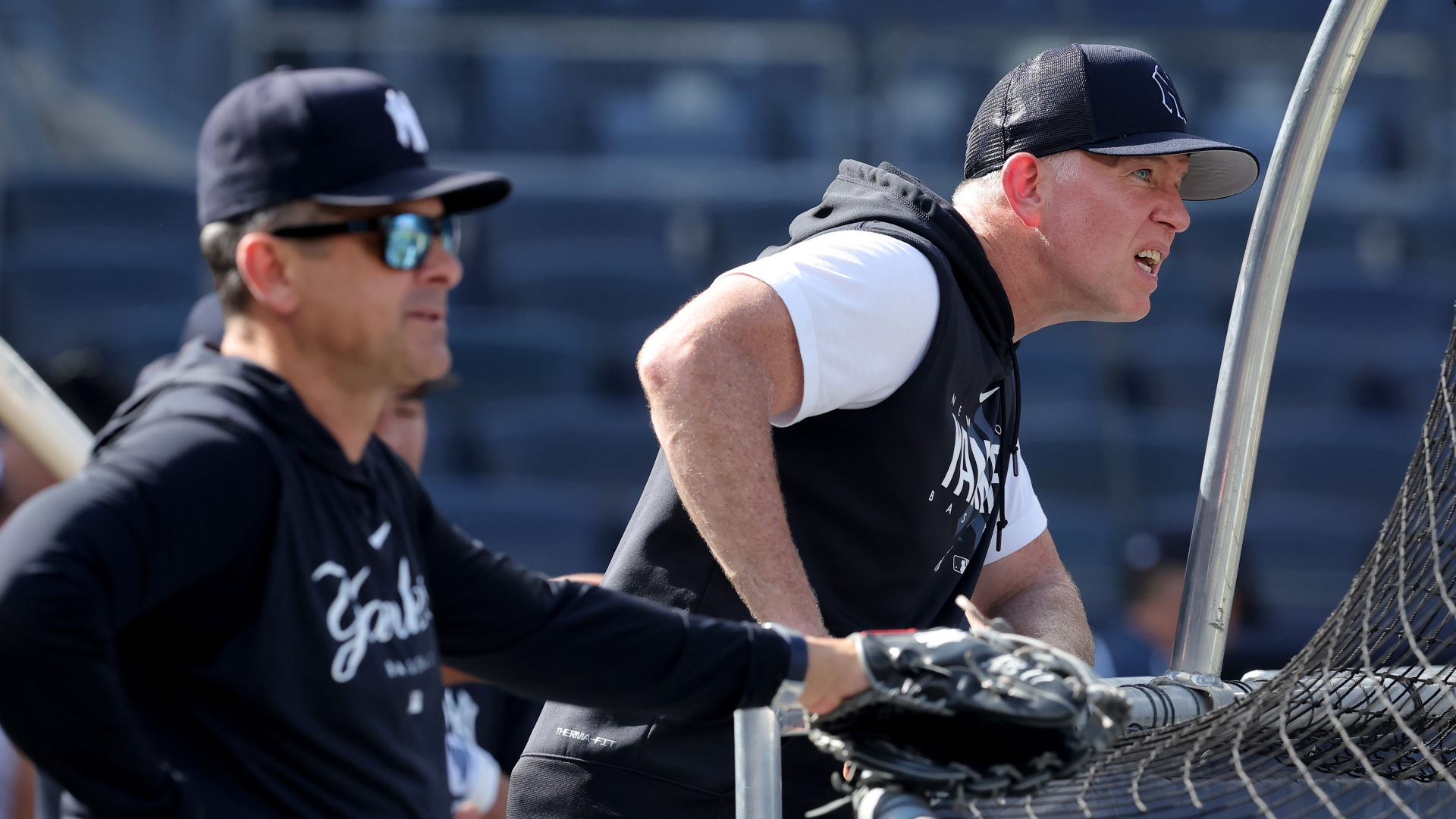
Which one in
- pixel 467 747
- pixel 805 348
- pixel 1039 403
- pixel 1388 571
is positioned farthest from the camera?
pixel 1039 403

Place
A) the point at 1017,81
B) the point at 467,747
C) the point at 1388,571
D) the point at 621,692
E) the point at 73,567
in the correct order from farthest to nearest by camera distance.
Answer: the point at 467,747 → the point at 1017,81 → the point at 1388,571 → the point at 621,692 → the point at 73,567

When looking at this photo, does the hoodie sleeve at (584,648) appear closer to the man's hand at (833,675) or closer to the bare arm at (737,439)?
the man's hand at (833,675)

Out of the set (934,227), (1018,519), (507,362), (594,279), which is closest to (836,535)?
(934,227)

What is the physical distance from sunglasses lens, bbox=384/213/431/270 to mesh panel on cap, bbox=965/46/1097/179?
966mm

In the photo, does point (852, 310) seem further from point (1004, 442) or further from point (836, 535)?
point (1004, 442)

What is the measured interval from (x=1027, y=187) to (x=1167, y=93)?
25 cm

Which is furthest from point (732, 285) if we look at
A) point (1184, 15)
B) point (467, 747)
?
point (1184, 15)

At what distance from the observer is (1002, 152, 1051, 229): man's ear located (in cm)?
185

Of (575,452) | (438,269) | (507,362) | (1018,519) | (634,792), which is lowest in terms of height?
(575,452)

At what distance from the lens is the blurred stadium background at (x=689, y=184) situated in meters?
5.65

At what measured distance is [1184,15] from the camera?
678 centimetres

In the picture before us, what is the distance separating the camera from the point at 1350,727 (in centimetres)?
174

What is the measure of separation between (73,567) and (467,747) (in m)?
1.84

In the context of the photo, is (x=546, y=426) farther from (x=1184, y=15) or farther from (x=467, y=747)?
(x=1184, y=15)
